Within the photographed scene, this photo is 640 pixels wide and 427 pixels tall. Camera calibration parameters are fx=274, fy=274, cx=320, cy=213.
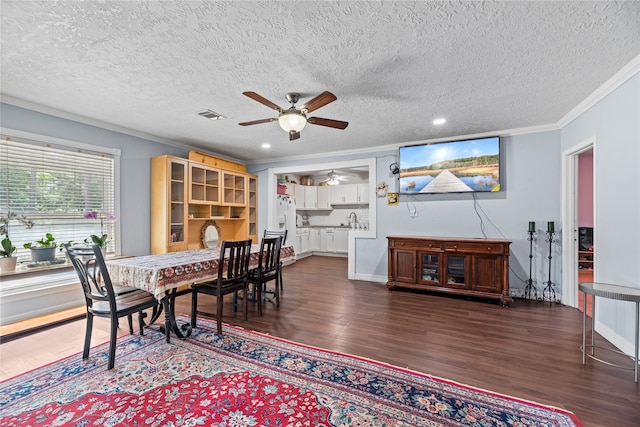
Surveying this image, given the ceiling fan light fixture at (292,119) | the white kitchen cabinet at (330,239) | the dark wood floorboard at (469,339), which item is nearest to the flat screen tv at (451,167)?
the dark wood floorboard at (469,339)

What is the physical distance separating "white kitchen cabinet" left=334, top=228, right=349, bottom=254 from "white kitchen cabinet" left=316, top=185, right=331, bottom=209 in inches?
30.4

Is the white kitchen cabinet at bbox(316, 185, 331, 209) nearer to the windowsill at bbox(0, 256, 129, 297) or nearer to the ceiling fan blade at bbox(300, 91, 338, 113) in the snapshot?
the ceiling fan blade at bbox(300, 91, 338, 113)

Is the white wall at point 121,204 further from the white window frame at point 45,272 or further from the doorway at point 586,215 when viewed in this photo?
the doorway at point 586,215

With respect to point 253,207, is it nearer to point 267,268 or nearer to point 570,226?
point 267,268

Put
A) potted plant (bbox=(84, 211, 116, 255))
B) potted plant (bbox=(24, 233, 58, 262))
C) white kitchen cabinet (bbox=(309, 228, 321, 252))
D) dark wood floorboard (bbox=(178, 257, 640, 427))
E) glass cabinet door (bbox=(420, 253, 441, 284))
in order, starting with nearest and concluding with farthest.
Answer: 1. dark wood floorboard (bbox=(178, 257, 640, 427))
2. potted plant (bbox=(24, 233, 58, 262))
3. potted plant (bbox=(84, 211, 116, 255))
4. glass cabinet door (bbox=(420, 253, 441, 284))
5. white kitchen cabinet (bbox=(309, 228, 321, 252))

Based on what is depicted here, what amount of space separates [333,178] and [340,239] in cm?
174

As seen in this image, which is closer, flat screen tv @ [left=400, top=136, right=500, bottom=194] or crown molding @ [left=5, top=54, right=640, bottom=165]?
crown molding @ [left=5, top=54, right=640, bottom=165]

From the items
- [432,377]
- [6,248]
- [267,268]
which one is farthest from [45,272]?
[432,377]

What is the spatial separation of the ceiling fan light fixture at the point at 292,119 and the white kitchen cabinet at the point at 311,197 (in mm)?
5326

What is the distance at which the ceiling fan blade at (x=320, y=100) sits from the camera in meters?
2.18

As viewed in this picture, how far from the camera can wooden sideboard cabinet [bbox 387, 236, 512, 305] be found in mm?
3617

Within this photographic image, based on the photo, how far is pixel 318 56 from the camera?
2.10m

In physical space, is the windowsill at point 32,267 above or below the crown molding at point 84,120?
below

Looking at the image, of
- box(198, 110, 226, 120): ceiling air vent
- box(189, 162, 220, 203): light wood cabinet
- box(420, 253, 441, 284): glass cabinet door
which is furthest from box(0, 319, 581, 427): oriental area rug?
box(189, 162, 220, 203): light wood cabinet
